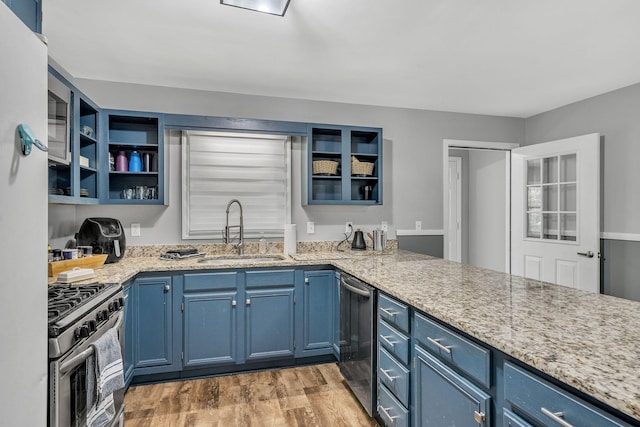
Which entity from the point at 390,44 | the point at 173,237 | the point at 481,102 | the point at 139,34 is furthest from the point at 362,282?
the point at 481,102

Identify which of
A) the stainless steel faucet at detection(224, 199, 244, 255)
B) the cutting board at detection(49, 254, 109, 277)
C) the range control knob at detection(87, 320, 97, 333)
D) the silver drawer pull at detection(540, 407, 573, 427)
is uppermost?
the stainless steel faucet at detection(224, 199, 244, 255)

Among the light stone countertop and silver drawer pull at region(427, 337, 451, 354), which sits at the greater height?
the light stone countertop

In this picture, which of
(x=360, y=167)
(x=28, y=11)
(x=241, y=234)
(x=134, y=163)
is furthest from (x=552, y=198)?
(x=28, y=11)

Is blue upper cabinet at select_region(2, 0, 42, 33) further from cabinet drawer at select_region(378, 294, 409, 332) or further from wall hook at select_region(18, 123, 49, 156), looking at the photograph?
cabinet drawer at select_region(378, 294, 409, 332)

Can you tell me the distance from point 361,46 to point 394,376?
210cm

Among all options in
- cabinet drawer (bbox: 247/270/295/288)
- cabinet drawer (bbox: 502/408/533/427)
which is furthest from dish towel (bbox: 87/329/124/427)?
cabinet drawer (bbox: 502/408/533/427)

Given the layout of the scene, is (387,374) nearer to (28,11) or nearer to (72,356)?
(72,356)

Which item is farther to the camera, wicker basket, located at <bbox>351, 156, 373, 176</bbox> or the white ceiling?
wicker basket, located at <bbox>351, 156, 373, 176</bbox>

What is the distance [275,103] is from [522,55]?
212 cm

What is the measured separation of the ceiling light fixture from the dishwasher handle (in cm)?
167

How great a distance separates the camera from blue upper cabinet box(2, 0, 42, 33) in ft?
3.86

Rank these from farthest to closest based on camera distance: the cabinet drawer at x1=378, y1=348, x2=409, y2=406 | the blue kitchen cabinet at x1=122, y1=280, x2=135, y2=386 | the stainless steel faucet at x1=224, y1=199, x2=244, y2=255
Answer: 1. the stainless steel faucet at x1=224, y1=199, x2=244, y2=255
2. the blue kitchen cabinet at x1=122, y1=280, x2=135, y2=386
3. the cabinet drawer at x1=378, y1=348, x2=409, y2=406

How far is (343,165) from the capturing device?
343cm

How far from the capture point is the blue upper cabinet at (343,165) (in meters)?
3.41
